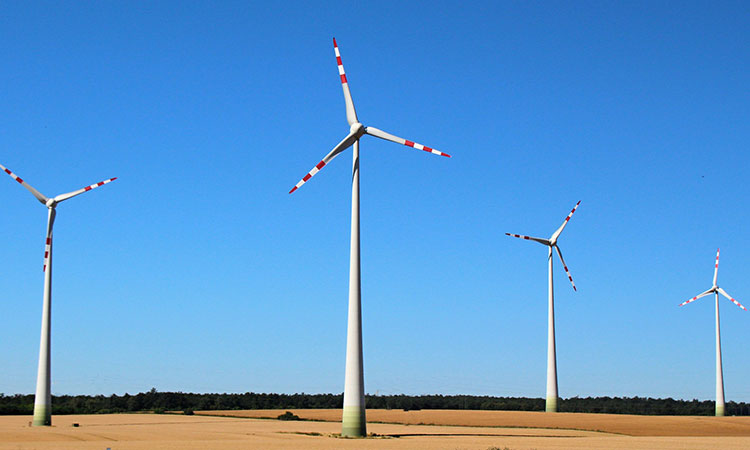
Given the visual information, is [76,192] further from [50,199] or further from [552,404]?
[552,404]

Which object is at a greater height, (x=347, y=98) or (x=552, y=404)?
(x=347, y=98)

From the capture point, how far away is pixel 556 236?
94500 mm

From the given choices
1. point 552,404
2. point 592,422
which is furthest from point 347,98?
point 552,404

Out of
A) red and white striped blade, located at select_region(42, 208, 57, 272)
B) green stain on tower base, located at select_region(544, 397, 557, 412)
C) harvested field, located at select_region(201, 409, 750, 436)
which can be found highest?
red and white striped blade, located at select_region(42, 208, 57, 272)

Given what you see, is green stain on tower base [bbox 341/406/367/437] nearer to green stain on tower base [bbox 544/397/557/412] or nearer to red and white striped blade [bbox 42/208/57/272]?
red and white striped blade [bbox 42/208/57/272]

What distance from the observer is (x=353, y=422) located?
170 ft

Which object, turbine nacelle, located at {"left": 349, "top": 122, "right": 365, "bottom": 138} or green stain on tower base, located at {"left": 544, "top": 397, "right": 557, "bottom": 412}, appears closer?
turbine nacelle, located at {"left": 349, "top": 122, "right": 365, "bottom": 138}

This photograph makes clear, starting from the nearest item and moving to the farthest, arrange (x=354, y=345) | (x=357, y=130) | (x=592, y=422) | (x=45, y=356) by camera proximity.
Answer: (x=354, y=345) < (x=357, y=130) < (x=45, y=356) < (x=592, y=422)

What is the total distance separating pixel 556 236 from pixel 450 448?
5257cm

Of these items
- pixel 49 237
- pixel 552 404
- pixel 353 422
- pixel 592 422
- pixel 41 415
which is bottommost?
pixel 41 415

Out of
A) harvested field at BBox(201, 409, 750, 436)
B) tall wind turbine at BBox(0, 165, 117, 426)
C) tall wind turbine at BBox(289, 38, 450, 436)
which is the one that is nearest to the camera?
tall wind turbine at BBox(289, 38, 450, 436)

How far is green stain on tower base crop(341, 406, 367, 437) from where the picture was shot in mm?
51688

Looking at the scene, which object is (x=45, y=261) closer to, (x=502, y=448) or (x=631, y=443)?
(x=502, y=448)

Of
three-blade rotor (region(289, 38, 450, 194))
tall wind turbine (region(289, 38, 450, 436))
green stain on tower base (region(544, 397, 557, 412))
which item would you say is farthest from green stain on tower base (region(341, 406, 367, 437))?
green stain on tower base (region(544, 397, 557, 412))
